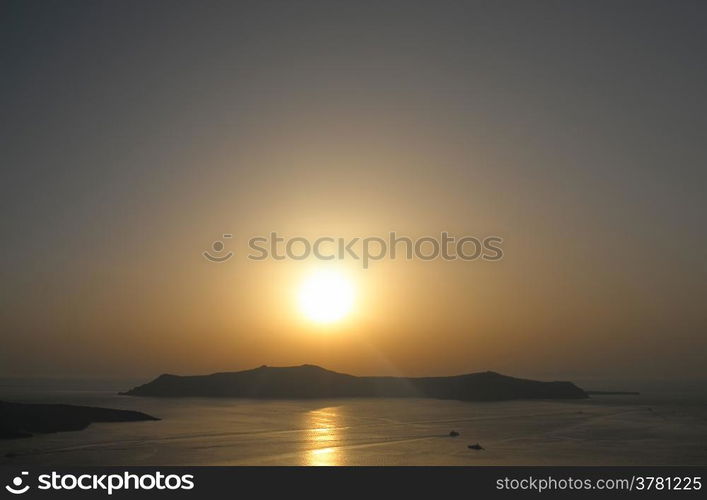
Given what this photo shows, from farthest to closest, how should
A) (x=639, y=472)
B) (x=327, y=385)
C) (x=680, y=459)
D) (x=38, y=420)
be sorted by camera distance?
1. (x=327, y=385)
2. (x=38, y=420)
3. (x=680, y=459)
4. (x=639, y=472)

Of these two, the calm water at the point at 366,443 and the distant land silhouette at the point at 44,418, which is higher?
the distant land silhouette at the point at 44,418

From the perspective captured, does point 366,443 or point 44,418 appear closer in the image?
point 366,443

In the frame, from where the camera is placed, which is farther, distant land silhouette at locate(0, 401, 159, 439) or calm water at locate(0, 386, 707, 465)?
distant land silhouette at locate(0, 401, 159, 439)

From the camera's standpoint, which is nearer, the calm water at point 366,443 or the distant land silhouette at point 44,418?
the calm water at point 366,443

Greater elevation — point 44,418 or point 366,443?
point 44,418

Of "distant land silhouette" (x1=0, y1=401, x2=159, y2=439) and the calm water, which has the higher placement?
"distant land silhouette" (x1=0, y1=401, x2=159, y2=439)

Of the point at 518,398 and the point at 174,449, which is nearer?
the point at 174,449

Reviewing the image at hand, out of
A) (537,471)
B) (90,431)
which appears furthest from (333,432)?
(537,471)

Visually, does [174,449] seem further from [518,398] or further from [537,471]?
[518,398]
